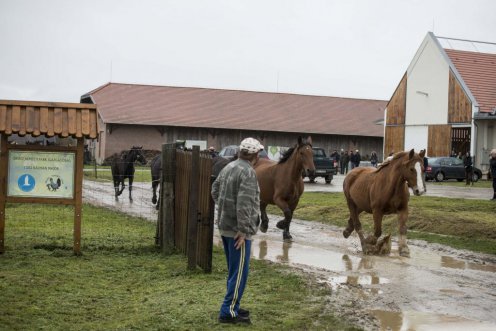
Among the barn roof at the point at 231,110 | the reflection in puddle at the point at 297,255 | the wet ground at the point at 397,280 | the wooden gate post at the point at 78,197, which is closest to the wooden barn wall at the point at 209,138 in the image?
the barn roof at the point at 231,110

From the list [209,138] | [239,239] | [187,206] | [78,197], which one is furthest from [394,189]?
[209,138]

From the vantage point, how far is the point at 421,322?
28.2 feet

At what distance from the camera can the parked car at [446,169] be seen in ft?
149

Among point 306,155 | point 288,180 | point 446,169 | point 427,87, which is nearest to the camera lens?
point 306,155

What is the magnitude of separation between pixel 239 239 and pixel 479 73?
149 ft

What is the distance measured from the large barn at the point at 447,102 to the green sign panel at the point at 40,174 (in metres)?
38.1

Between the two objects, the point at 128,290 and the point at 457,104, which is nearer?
the point at 128,290

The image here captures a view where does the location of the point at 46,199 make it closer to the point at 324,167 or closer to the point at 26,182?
the point at 26,182

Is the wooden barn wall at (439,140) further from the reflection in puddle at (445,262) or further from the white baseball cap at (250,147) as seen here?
the white baseball cap at (250,147)

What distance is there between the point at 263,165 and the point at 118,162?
33.7 ft

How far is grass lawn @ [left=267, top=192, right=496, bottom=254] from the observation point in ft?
57.8

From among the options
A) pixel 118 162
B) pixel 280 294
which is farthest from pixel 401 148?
pixel 280 294

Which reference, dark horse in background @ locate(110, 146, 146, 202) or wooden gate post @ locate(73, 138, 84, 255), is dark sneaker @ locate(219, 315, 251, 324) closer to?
wooden gate post @ locate(73, 138, 84, 255)

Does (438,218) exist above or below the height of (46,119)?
below
